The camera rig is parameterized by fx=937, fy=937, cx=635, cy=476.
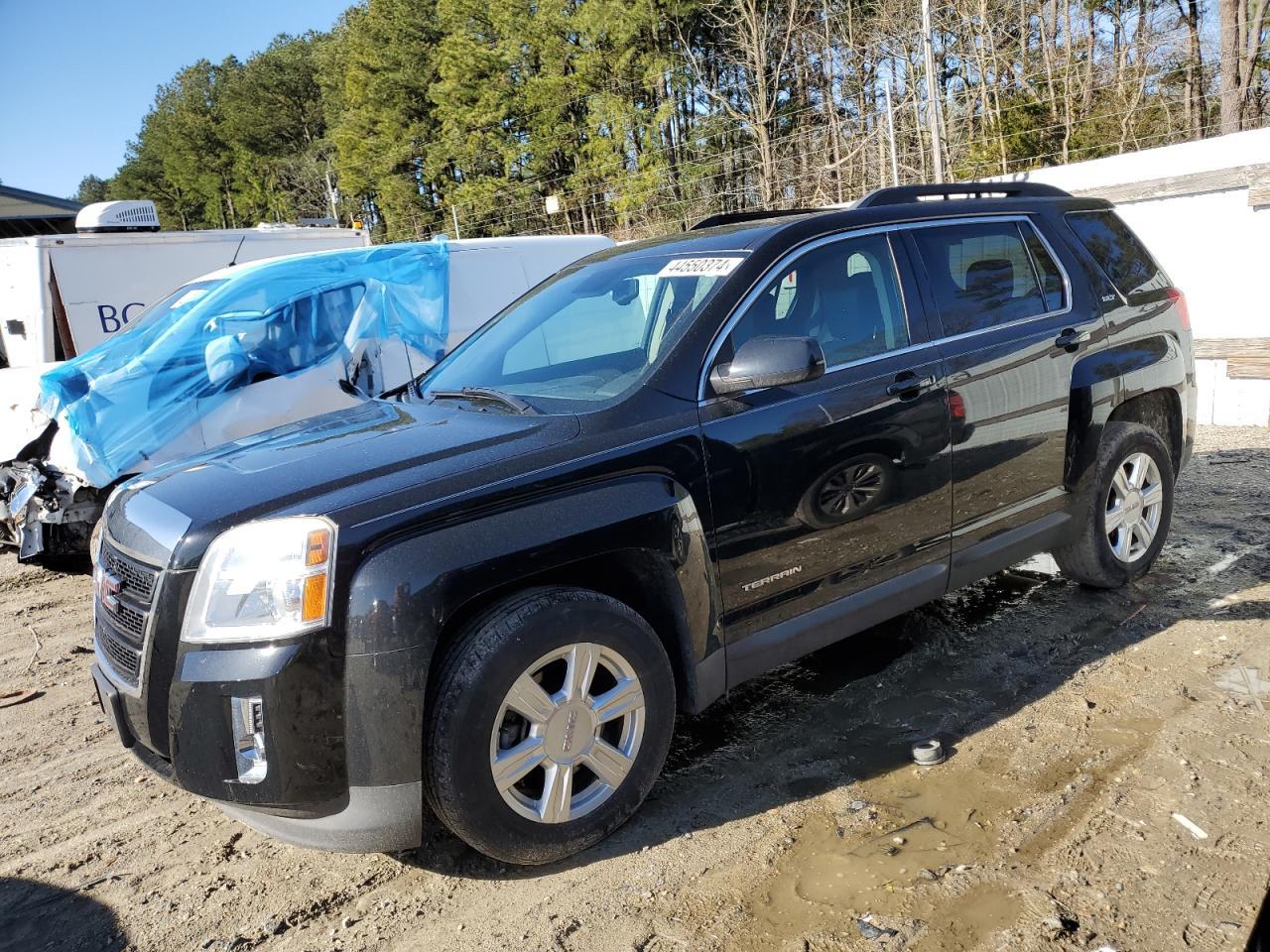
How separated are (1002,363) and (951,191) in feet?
3.23

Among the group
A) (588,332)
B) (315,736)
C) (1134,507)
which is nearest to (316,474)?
(315,736)

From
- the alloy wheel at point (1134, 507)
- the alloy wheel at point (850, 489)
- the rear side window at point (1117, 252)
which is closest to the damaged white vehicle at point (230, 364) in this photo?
the alloy wheel at point (850, 489)

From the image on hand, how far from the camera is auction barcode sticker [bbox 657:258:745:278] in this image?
11.2 feet

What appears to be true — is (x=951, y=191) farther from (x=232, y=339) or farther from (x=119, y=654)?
(x=232, y=339)

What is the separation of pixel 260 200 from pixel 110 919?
252 feet

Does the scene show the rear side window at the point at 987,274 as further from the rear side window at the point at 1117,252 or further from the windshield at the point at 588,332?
the windshield at the point at 588,332

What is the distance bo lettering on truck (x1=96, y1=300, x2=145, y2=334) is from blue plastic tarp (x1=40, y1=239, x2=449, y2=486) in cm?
230

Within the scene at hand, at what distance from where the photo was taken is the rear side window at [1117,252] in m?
4.57

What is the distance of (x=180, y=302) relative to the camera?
7.65 m

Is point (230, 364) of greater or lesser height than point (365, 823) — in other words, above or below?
above

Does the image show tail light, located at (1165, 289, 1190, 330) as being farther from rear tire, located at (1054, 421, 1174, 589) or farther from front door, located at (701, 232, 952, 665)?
front door, located at (701, 232, 952, 665)

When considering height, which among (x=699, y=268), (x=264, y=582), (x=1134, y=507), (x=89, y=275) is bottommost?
(x=1134, y=507)

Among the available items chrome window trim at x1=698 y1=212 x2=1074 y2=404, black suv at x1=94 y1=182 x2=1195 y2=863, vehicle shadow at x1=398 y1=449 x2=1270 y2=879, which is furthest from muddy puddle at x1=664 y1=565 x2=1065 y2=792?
chrome window trim at x1=698 y1=212 x2=1074 y2=404

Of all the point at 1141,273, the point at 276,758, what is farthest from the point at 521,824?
the point at 1141,273
